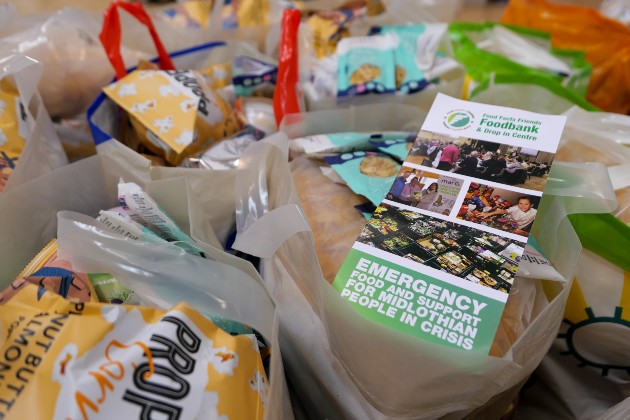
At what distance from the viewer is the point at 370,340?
1.29 feet

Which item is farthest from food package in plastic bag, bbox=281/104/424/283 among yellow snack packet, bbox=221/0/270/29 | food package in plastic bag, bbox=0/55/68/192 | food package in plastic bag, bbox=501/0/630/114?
food package in plastic bag, bbox=501/0/630/114

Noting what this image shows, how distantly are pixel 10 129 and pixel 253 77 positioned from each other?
42 cm

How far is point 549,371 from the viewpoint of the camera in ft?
2.03

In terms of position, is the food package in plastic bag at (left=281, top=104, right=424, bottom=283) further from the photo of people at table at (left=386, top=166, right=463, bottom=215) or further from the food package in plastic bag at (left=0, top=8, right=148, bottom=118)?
the food package in plastic bag at (left=0, top=8, right=148, bottom=118)

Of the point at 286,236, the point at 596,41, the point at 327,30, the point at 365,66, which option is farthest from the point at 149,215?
the point at 596,41

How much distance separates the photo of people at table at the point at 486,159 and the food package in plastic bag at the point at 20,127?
0.52 m

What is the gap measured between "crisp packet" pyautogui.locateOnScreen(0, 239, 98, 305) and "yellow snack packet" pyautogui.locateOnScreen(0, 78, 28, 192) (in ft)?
0.56

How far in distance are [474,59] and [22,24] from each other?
3.01ft

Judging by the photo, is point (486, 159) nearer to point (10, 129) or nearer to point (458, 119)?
point (458, 119)

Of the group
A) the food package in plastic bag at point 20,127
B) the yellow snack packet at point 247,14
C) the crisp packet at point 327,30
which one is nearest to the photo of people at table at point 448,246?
the food package in plastic bag at point 20,127

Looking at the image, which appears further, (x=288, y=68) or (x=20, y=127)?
(x=288, y=68)

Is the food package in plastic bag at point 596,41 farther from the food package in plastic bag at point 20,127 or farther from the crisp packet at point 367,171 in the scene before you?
the food package in plastic bag at point 20,127

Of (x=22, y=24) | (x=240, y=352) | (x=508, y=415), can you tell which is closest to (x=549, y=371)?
(x=508, y=415)

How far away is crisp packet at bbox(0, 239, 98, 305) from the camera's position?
430 mm
